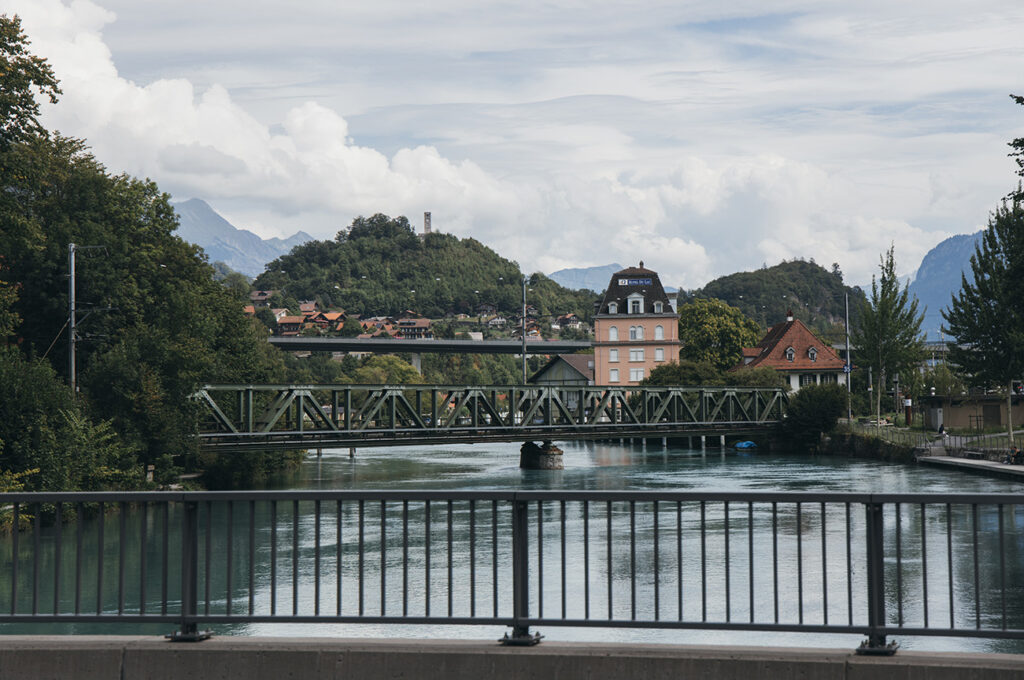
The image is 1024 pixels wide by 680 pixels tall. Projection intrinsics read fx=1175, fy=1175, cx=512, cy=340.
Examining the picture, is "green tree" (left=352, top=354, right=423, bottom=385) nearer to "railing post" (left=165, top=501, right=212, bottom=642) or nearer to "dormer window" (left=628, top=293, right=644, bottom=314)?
"dormer window" (left=628, top=293, right=644, bottom=314)

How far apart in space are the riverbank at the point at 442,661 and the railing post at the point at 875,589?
0.09m

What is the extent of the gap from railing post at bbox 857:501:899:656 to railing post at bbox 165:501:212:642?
4335 millimetres

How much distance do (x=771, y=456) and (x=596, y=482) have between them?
23.6m

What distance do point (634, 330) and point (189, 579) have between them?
341 feet

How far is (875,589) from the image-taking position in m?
7.48

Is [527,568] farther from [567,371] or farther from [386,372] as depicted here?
[386,372]

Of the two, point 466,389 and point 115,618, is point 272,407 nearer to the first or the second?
point 466,389

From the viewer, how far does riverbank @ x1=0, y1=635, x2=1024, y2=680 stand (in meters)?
7.15

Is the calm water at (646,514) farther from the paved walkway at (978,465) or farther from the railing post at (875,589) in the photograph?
the paved walkway at (978,465)

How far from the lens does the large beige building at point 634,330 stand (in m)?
110

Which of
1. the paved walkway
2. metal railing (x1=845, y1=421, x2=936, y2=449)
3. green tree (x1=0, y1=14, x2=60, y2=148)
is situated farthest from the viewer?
metal railing (x1=845, y1=421, x2=936, y2=449)

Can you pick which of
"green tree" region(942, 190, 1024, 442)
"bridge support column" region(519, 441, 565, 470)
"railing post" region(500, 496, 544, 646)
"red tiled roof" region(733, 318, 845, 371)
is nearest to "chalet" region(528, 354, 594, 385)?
"red tiled roof" region(733, 318, 845, 371)

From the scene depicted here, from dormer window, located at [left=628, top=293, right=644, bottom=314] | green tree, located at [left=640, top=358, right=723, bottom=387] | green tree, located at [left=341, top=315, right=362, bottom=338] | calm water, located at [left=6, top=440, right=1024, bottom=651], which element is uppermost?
green tree, located at [left=341, top=315, right=362, bottom=338]

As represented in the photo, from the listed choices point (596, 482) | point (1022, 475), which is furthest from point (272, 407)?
point (1022, 475)
